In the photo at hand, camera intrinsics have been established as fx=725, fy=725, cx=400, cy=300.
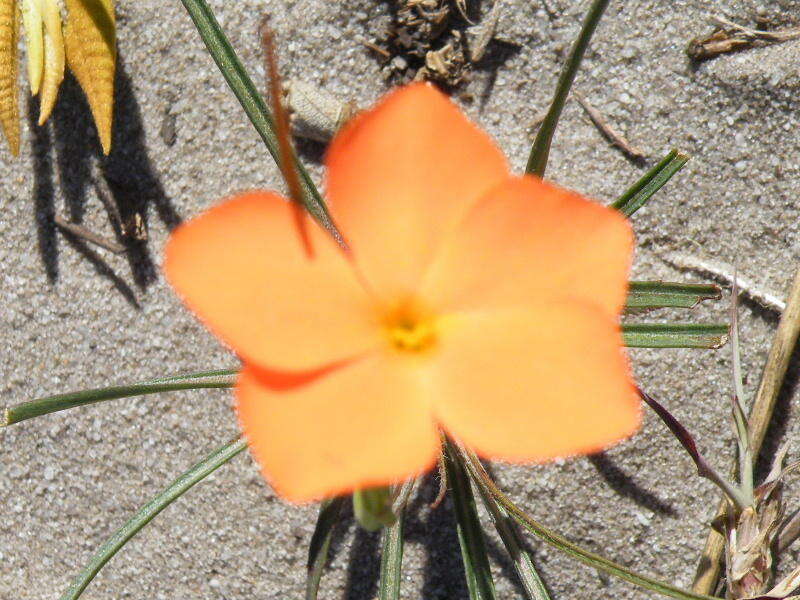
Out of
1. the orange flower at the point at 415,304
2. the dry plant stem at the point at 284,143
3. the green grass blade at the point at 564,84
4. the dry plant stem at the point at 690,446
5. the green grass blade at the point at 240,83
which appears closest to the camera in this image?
the dry plant stem at the point at 284,143

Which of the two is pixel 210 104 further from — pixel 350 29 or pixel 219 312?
pixel 219 312

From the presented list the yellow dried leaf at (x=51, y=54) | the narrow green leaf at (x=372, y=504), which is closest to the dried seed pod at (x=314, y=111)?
the yellow dried leaf at (x=51, y=54)

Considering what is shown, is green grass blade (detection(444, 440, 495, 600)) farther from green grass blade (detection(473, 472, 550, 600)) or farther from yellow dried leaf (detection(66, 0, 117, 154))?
yellow dried leaf (detection(66, 0, 117, 154))

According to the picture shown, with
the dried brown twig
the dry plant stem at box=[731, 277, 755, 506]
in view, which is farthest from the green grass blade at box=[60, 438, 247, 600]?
the dried brown twig

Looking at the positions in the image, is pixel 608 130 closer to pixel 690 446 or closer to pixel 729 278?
pixel 729 278

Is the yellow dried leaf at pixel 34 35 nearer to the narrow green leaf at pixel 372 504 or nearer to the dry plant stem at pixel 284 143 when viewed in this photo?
the dry plant stem at pixel 284 143

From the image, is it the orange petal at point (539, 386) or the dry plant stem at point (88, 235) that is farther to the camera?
the dry plant stem at point (88, 235)

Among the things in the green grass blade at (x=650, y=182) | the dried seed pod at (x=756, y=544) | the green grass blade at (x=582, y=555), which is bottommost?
the dried seed pod at (x=756, y=544)

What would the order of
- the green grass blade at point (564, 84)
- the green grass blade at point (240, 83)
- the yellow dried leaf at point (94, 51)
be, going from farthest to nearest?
the yellow dried leaf at point (94, 51) < the green grass blade at point (240, 83) < the green grass blade at point (564, 84)
